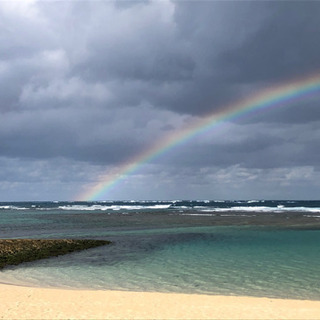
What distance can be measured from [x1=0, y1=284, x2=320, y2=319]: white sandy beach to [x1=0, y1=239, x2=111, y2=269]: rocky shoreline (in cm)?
1107

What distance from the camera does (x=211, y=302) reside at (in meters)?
15.6

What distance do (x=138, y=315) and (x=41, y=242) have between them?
22982mm

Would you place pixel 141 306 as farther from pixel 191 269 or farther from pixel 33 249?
pixel 33 249

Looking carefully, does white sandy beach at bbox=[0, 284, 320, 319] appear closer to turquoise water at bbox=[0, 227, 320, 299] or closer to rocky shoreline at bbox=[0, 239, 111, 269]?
turquoise water at bbox=[0, 227, 320, 299]

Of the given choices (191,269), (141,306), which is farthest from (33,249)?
(141,306)

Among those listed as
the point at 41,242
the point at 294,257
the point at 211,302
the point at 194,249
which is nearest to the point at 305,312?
the point at 211,302

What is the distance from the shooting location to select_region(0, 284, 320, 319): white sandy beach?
13.7m

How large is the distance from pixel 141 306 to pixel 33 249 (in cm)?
1953

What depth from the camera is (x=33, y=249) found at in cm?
3164

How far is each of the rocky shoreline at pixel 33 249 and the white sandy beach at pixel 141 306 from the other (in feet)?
36.3

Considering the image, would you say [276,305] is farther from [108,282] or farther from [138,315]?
[108,282]

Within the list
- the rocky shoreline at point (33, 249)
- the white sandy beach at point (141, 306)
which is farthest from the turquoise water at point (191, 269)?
the white sandy beach at point (141, 306)

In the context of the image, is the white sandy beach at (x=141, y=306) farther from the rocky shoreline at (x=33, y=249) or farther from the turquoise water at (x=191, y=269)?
the rocky shoreline at (x=33, y=249)

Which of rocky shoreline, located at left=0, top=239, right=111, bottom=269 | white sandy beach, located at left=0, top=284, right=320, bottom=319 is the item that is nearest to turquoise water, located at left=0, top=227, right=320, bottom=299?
rocky shoreline, located at left=0, top=239, right=111, bottom=269
